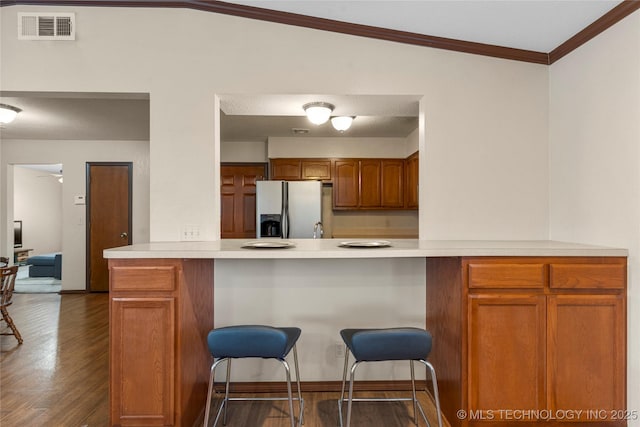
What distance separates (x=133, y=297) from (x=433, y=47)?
7.72 ft

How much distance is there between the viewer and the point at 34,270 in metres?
6.87

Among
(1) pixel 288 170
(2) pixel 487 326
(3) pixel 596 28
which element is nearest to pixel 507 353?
(2) pixel 487 326

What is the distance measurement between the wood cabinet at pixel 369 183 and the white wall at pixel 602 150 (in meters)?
2.94

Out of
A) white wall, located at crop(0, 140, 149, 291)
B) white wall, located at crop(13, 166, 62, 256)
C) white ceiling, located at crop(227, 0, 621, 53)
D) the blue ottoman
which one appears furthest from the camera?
white wall, located at crop(13, 166, 62, 256)

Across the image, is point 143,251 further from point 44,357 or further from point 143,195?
point 143,195

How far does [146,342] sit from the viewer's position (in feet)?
6.24

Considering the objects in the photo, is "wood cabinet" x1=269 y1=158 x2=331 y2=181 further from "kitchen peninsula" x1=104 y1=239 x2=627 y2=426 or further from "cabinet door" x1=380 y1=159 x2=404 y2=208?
"kitchen peninsula" x1=104 y1=239 x2=627 y2=426

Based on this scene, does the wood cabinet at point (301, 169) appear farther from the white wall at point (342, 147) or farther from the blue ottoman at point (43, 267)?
the blue ottoman at point (43, 267)

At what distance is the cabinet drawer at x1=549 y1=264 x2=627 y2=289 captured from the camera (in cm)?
193

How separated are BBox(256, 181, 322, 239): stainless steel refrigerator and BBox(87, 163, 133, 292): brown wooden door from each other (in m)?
2.32

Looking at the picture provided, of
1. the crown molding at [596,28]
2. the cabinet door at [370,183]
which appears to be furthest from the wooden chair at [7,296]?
the crown molding at [596,28]

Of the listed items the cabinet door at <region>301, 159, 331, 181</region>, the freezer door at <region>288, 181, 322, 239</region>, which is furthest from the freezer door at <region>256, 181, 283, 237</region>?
the cabinet door at <region>301, 159, 331, 181</region>

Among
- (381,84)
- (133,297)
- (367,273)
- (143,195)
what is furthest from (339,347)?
(143,195)

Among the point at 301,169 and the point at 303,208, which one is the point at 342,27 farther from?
the point at 301,169
